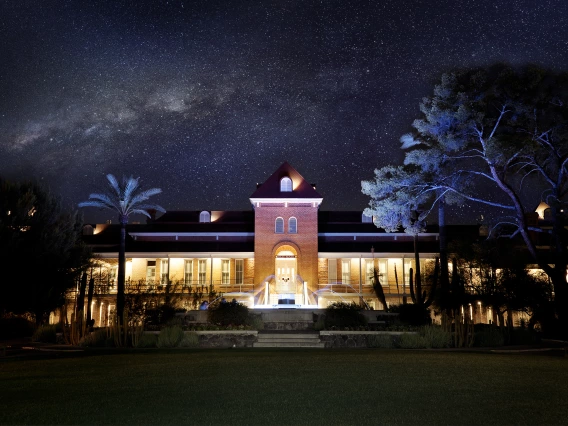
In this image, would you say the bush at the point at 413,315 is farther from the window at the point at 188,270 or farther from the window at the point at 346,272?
the window at the point at 188,270

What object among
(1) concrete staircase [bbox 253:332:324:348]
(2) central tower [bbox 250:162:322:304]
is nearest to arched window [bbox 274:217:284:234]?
(2) central tower [bbox 250:162:322:304]

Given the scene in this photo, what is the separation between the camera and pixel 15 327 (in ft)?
111

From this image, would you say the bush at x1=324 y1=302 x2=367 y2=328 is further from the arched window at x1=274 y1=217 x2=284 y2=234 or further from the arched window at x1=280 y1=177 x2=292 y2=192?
the arched window at x1=280 y1=177 x2=292 y2=192

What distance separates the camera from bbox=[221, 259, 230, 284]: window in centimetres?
4388

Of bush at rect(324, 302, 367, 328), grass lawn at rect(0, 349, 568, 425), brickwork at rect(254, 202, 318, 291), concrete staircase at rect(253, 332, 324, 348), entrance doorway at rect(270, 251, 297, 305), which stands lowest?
grass lawn at rect(0, 349, 568, 425)

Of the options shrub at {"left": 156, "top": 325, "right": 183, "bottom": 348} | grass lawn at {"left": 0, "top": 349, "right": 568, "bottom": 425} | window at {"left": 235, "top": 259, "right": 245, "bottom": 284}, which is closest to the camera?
grass lawn at {"left": 0, "top": 349, "right": 568, "bottom": 425}

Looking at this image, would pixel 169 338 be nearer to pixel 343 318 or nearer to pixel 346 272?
pixel 343 318

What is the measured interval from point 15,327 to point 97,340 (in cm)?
1367

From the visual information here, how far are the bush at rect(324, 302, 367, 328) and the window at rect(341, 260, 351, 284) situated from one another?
1523 centimetres

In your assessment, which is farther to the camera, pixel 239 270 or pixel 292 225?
pixel 239 270

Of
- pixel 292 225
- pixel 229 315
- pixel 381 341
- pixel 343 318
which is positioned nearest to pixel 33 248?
pixel 229 315

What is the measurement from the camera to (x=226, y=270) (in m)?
44.2

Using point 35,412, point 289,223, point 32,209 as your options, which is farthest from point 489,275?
point 35,412

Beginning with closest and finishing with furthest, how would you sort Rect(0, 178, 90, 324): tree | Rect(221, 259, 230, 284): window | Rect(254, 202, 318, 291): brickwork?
Rect(0, 178, 90, 324): tree < Rect(254, 202, 318, 291): brickwork < Rect(221, 259, 230, 284): window
